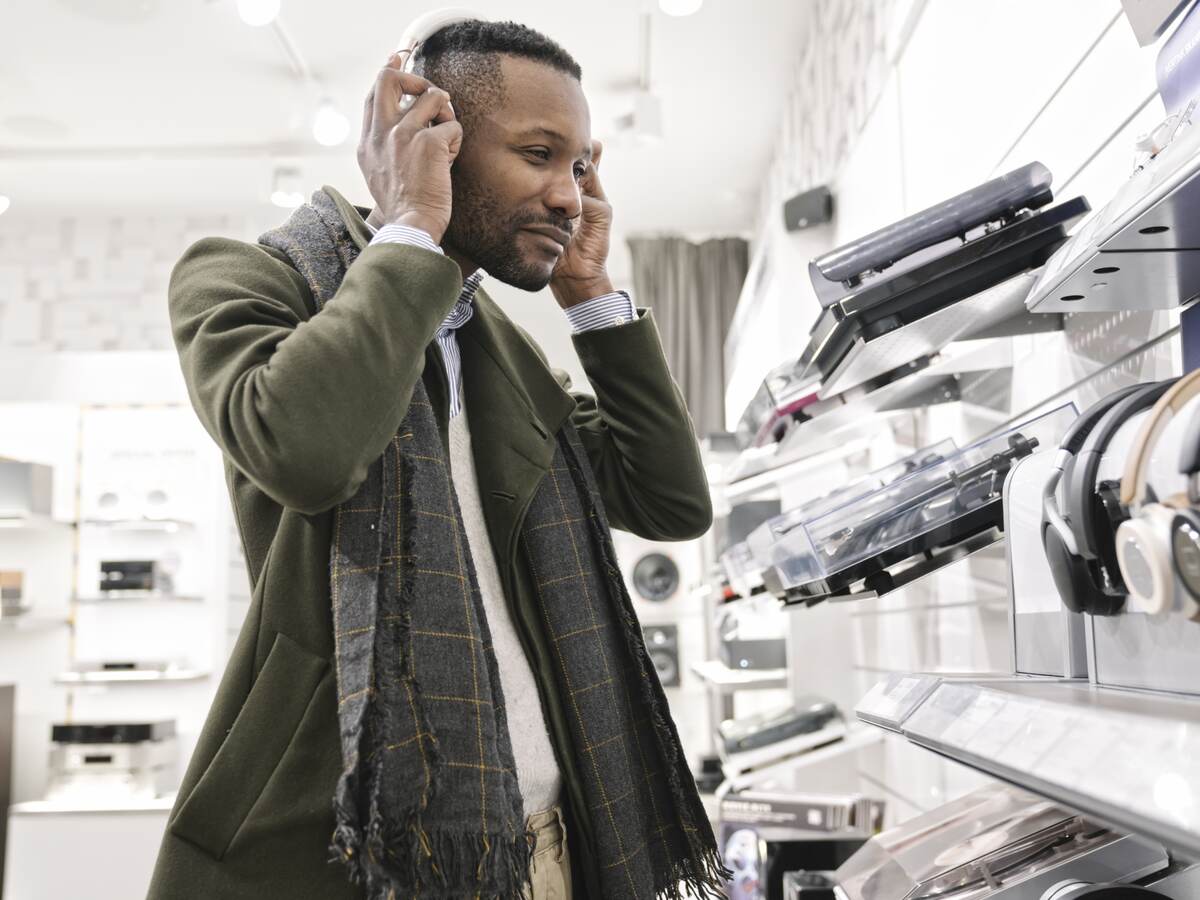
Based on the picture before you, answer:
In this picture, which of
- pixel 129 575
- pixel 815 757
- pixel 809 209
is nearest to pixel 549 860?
pixel 815 757

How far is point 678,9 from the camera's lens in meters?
3.17

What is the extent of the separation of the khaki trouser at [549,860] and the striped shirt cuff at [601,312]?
1.79ft

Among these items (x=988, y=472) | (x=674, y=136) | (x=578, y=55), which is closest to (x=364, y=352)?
(x=988, y=472)

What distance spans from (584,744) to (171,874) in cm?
37

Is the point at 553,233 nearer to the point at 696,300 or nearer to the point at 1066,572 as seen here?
the point at 1066,572

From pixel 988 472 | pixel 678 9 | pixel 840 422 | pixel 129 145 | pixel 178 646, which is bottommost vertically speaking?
pixel 178 646

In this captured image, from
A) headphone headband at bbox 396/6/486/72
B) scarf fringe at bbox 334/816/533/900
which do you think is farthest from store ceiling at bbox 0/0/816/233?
scarf fringe at bbox 334/816/533/900

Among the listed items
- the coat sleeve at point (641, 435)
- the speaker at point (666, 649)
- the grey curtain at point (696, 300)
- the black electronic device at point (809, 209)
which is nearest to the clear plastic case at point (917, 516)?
the coat sleeve at point (641, 435)

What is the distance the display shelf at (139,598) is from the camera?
192 inches

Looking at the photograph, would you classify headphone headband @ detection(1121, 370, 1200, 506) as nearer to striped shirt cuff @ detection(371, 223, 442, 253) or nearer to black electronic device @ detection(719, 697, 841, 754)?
striped shirt cuff @ detection(371, 223, 442, 253)

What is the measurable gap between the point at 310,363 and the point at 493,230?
0.35m

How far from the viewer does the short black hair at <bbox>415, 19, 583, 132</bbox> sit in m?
1.18

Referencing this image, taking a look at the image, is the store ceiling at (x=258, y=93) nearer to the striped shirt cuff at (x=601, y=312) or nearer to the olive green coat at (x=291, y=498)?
the striped shirt cuff at (x=601, y=312)

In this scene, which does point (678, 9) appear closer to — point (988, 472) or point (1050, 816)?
point (988, 472)
